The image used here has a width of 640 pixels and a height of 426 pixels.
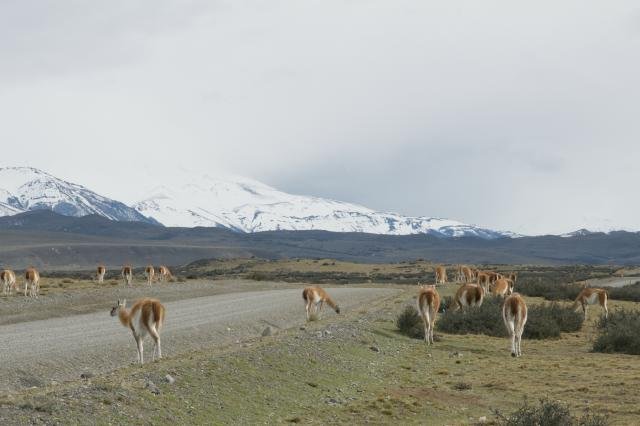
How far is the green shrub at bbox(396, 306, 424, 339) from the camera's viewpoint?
78.2ft

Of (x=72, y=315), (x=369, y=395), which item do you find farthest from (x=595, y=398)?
(x=72, y=315)

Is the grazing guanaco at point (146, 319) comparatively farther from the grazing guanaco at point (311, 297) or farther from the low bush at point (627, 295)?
the low bush at point (627, 295)

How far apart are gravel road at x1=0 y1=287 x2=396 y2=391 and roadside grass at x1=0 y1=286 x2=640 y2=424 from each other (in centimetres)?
256

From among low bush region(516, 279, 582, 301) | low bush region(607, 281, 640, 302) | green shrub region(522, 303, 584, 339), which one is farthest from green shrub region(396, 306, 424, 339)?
low bush region(607, 281, 640, 302)

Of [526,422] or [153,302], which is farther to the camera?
[153,302]

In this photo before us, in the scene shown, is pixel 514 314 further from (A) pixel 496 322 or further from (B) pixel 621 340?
(A) pixel 496 322

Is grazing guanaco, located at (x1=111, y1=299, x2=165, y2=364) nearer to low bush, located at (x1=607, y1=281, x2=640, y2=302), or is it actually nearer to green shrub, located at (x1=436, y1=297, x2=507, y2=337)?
green shrub, located at (x1=436, y1=297, x2=507, y2=337)

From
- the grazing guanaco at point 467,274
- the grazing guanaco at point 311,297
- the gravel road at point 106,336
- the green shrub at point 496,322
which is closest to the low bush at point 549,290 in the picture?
the grazing guanaco at point 467,274

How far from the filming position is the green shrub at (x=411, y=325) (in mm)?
23828

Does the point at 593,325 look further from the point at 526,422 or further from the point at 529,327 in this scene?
the point at 526,422

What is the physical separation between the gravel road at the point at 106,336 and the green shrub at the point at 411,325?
397 centimetres

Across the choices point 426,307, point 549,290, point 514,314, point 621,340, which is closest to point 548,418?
point 514,314

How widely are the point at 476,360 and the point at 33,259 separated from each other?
518 feet

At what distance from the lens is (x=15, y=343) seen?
2094cm
